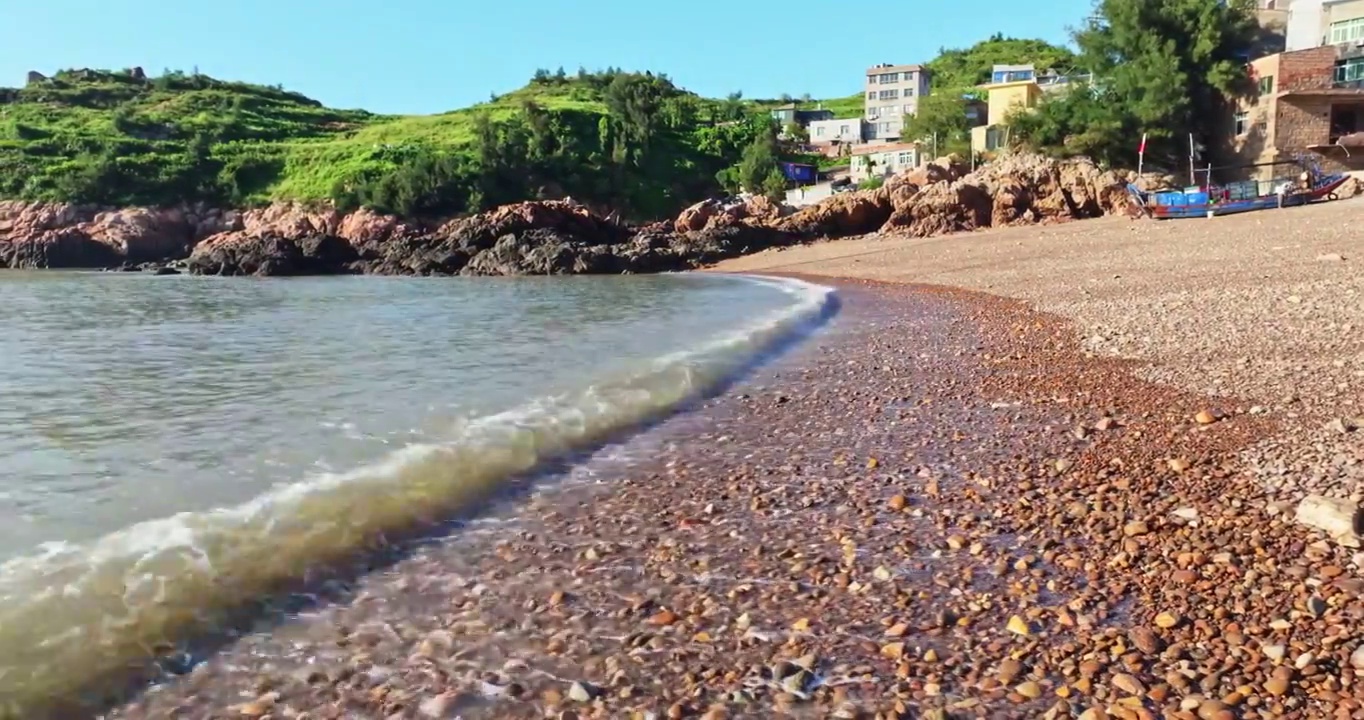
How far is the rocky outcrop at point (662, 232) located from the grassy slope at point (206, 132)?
15.6 meters

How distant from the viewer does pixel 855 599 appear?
13.3 ft

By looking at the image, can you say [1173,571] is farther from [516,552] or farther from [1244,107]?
[1244,107]

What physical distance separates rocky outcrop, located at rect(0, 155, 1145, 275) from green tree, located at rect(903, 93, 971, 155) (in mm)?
17763

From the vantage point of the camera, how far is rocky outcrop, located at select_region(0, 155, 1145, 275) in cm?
3872

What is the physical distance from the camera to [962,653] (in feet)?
11.4

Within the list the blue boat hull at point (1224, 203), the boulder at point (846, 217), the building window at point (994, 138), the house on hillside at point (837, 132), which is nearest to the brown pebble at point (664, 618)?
the blue boat hull at point (1224, 203)

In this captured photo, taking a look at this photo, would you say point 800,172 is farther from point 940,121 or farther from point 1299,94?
point 1299,94

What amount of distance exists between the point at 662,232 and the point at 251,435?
4154cm

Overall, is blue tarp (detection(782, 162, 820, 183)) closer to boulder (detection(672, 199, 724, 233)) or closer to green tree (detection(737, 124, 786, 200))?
green tree (detection(737, 124, 786, 200))

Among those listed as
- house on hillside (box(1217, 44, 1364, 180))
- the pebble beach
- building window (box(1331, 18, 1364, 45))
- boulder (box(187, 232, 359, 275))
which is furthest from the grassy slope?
the pebble beach

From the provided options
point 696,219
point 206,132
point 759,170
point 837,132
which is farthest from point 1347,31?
point 206,132

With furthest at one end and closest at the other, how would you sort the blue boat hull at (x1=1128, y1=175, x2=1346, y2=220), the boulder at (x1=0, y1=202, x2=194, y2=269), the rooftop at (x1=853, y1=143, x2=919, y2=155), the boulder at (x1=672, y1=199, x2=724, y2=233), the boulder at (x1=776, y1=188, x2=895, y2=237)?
the rooftop at (x1=853, y1=143, x2=919, y2=155)
the boulder at (x1=0, y1=202, x2=194, y2=269)
the boulder at (x1=672, y1=199, x2=724, y2=233)
the boulder at (x1=776, y1=188, x2=895, y2=237)
the blue boat hull at (x1=1128, y1=175, x2=1346, y2=220)

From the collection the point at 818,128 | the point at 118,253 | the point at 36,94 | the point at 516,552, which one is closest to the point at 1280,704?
the point at 516,552

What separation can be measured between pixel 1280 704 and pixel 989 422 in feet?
14.8
